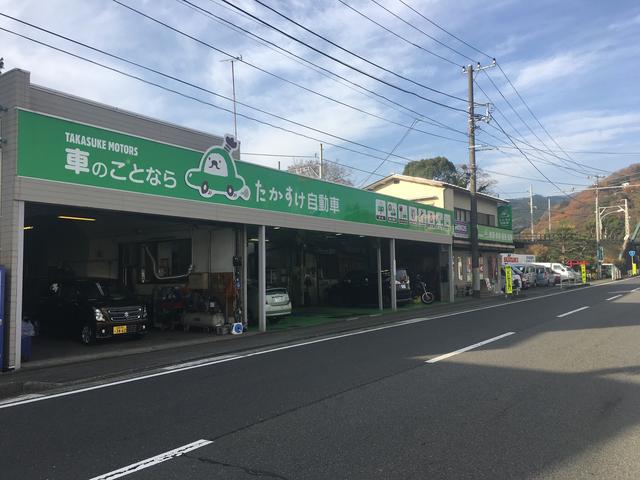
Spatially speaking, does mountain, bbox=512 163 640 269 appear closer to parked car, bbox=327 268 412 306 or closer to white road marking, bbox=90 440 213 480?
parked car, bbox=327 268 412 306

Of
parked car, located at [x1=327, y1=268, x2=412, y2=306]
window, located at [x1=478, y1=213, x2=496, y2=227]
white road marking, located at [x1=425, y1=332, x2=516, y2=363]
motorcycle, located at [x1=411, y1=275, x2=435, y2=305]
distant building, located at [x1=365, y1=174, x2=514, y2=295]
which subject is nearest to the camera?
white road marking, located at [x1=425, y1=332, x2=516, y2=363]

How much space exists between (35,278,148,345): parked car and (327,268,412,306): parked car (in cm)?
1259

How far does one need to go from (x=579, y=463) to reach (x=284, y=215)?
12881 millimetres

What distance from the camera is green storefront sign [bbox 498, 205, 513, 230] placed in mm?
36750

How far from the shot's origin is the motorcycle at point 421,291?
25719mm

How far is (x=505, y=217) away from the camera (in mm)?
36938

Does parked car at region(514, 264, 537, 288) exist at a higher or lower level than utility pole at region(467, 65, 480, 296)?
lower

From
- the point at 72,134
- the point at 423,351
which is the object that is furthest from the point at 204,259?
the point at 423,351

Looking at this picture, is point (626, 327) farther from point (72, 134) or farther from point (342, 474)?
point (72, 134)

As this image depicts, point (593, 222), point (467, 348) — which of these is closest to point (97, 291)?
point (467, 348)

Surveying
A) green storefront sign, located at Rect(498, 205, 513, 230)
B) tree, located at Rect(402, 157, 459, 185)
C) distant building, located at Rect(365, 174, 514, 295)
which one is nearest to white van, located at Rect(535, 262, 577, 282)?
green storefront sign, located at Rect(498, 205, 513, 230)

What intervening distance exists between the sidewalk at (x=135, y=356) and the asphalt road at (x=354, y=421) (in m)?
1.01

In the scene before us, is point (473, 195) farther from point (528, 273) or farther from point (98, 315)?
point (98, 315)

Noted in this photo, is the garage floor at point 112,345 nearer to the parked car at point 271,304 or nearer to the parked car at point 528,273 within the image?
the parked car at point 271,304
